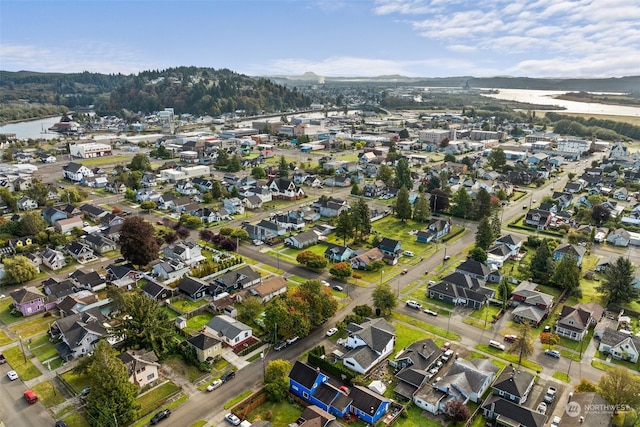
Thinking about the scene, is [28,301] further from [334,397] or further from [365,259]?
[365,259]

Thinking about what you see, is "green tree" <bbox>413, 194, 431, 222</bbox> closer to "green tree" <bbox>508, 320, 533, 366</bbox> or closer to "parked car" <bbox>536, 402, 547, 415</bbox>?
"green tree" <bbox>508, 320, 533, 366</bbox>

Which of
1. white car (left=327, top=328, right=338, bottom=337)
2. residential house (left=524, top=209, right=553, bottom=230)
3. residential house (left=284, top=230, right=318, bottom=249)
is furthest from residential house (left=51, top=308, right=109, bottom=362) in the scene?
residential house (left=524, top=209, right=553, bottom=230)

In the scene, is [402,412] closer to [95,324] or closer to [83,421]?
[83,421]

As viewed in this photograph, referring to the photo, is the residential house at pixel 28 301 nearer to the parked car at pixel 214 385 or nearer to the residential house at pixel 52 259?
the residential house at pixel 52 259

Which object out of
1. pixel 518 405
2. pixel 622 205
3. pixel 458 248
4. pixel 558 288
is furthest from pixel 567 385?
pixel 622 205

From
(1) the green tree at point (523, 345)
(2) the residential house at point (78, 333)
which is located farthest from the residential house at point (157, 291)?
(1) the green tree at point (523, 345)

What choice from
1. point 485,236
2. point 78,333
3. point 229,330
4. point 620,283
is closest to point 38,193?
point 78,333

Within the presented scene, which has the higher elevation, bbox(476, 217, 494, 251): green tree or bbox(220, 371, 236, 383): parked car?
bbox(476, 217, 494, 251): green tree
